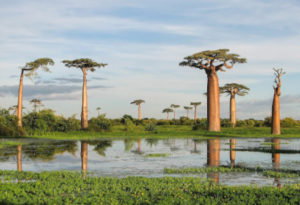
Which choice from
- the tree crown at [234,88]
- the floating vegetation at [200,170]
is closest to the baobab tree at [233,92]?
the tree crown at [234,88]

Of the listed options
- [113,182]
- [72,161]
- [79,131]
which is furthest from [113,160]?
[79,131]

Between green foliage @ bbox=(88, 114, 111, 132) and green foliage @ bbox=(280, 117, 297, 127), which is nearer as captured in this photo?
green foliage @ bbox=(88, 114, 111, 132)

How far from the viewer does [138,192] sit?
8.94m

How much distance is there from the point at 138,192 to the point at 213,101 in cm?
3091

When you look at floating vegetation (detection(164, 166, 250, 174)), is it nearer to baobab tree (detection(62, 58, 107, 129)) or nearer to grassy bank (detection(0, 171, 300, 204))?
grassy bank (detection(0, 171, 300, 204))

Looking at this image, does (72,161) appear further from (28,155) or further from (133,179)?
(133,179)

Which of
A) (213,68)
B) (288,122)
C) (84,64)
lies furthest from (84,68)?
(288,122)

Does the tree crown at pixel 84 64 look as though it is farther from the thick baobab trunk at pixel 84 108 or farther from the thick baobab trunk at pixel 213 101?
the thick baobab trunk at pixel 213 101

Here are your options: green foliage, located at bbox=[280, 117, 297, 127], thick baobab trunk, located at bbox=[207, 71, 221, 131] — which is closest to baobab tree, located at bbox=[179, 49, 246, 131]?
thick baobab trunk, located at bbox=[207, 71, 221, 131]

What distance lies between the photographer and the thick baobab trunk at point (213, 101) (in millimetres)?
38812

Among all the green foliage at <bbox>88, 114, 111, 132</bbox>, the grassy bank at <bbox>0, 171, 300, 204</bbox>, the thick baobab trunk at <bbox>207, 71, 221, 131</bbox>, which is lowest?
the grassy bank at <bbox>0, 171, 300, 204</bbox>

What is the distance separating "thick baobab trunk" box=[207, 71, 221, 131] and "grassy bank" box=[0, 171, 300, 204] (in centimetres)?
2880

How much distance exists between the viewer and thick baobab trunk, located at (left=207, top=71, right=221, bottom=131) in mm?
38812

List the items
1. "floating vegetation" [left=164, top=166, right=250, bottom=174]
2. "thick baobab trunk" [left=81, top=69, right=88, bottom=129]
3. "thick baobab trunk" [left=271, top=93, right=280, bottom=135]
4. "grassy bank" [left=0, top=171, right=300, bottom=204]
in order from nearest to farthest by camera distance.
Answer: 1. "grassy bank" [left=0, top=171, right=300, bottom=204]
2. "floating vegetation" [left=164, top=166, right=250, bottom=174]
3. "thick baobab trunk" [left=271, top=93, right=280, bottom=135]
4. "thick baobab trunk" [left=81, top=69, right=88, bottom=129]
